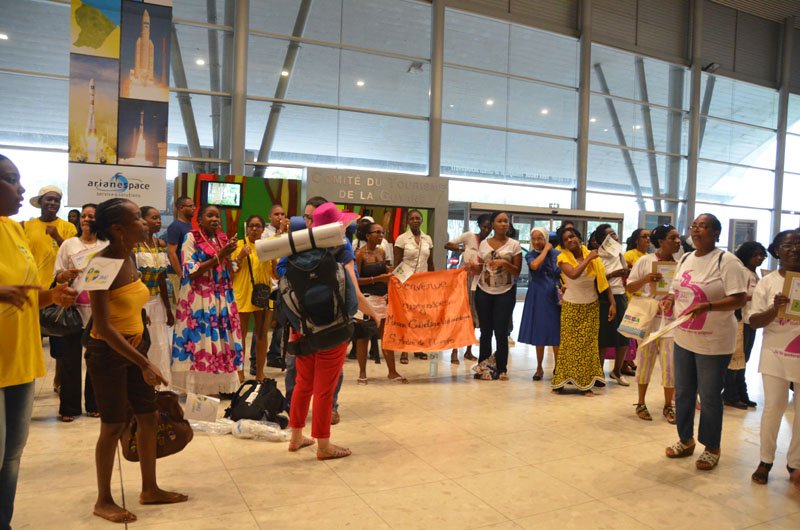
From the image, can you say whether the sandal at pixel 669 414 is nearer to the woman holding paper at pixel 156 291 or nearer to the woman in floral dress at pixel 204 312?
the woman in floral dress at pixel 204 312

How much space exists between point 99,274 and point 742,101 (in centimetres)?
1880

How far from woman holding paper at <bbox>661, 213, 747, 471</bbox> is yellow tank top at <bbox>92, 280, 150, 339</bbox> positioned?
10.2 feet

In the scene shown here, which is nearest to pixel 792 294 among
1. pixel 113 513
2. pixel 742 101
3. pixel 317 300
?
pixel 317 300

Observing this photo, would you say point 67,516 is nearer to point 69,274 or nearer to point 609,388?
point 69,274

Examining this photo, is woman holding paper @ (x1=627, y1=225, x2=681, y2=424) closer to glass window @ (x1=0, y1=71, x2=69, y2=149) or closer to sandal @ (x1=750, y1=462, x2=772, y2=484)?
sandal @ (x1=750, y1=462, x2=772, y2=484)

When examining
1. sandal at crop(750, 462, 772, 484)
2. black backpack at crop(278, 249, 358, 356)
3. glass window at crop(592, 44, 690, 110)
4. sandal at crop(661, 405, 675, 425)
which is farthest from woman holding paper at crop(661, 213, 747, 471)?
glass window at crop(592, 44, 690, 110)

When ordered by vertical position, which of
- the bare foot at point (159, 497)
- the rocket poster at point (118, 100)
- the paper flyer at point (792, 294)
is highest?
the rocket poster at point (118, 100)

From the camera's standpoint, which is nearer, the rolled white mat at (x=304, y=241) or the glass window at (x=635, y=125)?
the rolled white mat at (x=304, y=241)

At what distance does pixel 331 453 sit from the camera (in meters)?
3.92

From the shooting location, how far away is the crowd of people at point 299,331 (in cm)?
273

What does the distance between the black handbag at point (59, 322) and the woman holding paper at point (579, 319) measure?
13.5 feet

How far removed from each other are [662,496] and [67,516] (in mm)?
3115

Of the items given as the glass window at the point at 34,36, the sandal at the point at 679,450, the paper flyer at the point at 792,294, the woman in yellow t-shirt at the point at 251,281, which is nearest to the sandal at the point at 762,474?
the sandal at the point at 679,450


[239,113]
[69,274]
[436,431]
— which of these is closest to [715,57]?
[239,113]
